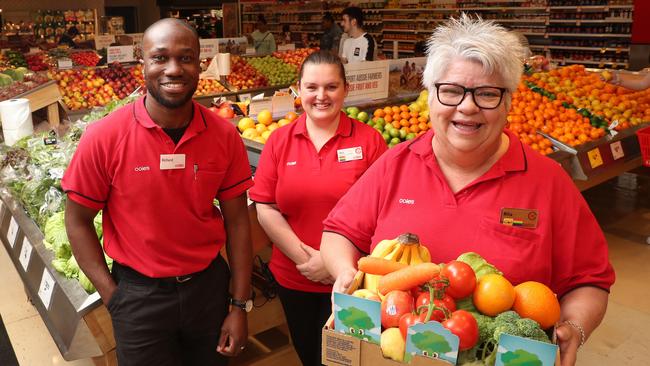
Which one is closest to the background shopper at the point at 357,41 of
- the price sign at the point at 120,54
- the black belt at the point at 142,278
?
the price sign at the point at 120,54

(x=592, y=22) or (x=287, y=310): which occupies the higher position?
(x=592, y=22)

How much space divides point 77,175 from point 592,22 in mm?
11170

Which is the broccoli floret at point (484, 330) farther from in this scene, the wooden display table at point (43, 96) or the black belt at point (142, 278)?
the wooden display table at point (43, 96)

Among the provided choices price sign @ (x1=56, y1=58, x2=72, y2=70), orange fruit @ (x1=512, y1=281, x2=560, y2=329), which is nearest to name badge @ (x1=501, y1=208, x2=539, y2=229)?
orange fruit @ (x1=512, y1=281, x2=560, y2=329)

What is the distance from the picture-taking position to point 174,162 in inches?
76.7

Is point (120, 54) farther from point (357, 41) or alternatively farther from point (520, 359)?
point (520, 359)

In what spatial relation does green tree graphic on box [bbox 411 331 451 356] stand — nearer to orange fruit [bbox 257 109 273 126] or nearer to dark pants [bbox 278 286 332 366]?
dark pants [bbox 278 286 332 366]

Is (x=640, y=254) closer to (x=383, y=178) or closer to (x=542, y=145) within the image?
(x=542, y=145)

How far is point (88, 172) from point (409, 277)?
110 centimetres

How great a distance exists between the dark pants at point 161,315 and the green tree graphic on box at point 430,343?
1048 mm

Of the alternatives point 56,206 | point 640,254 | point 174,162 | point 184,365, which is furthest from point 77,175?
point 640,254

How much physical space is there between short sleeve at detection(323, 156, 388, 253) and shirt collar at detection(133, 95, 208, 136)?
0.55 m

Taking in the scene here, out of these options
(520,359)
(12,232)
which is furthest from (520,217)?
(12,232)

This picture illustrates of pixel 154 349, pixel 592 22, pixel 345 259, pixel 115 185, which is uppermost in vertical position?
pixel 592 22
